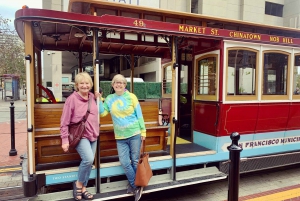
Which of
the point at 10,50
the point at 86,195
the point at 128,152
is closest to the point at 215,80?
the point at 128,152

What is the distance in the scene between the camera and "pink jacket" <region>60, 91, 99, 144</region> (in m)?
2.85

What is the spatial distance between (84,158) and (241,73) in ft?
10.0

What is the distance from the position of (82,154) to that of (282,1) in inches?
1303

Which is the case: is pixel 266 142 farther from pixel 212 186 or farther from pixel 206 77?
pixel 206 77

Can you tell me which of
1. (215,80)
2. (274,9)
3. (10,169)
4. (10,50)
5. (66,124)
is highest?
(274,9)

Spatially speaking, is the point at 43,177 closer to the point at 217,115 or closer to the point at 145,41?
the point at 217,115

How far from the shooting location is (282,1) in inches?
1131

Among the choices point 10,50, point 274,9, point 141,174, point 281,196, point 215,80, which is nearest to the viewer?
point 141,174

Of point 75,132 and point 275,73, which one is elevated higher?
point 275,73

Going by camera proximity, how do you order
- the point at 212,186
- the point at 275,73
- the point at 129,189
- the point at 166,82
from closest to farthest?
the point at 129,189 < the point at 212,186 < the point at 275,73 < the point at 166,82

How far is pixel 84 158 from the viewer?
9.71 feet

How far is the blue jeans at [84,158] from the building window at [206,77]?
233 cm

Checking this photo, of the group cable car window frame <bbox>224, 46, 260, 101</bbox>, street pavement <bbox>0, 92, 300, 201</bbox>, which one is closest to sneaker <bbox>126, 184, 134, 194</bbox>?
street pavement <bbox>0, 92, 300, 201</bbox>

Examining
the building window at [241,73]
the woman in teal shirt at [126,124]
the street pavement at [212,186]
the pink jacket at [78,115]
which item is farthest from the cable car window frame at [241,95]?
the pink jacket at [78,115]
